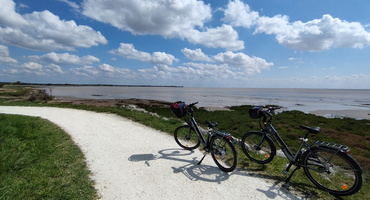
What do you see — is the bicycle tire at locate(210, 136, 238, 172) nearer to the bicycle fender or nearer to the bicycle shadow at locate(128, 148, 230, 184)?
the bicycle fender

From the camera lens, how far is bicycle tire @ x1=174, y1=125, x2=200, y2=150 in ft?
21.8

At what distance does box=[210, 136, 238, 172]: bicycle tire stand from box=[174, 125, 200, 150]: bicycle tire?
128 centimetres

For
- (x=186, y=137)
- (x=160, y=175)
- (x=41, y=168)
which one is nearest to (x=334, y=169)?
(x=160, y=175)

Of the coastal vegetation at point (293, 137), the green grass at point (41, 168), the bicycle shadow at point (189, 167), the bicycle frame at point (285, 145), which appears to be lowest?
the coastal vegetation at point (293, 137)

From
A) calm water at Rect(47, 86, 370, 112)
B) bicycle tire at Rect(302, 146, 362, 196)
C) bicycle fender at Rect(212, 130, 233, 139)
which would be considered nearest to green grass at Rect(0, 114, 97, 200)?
bicycle fender at Rect(212, 130, 233, 139)

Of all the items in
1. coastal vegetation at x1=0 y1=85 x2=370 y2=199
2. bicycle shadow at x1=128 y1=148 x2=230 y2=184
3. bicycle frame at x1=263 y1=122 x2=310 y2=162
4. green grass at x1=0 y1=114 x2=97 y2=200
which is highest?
bicycle frame at x1=263 y1=122 x2=310 y2=162

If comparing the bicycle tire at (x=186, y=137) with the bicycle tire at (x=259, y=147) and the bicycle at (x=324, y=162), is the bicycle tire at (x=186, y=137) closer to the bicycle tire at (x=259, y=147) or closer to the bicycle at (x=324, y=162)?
the bicycle tire at (x=259, y=147)

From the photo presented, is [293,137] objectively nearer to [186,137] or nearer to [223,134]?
[186,137]

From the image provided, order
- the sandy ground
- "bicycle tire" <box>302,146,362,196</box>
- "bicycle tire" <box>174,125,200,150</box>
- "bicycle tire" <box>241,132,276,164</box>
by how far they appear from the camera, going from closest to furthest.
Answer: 1. "bicycle tire" <box>302,146,362,196</box>
2. the sandy ground
3. "bicycle tire" <box>241,132,276,164</box>
4. "bicycle tire" <box>174,125,200,150</box>

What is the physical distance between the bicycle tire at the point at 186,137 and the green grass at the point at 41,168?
122 inches

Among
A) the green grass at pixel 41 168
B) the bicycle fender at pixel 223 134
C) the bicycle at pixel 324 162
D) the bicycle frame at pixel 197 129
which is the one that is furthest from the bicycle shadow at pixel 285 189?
the green grass at pixel 41 168

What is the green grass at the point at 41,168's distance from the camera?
3.68m

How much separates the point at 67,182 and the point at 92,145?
2892 millimetres

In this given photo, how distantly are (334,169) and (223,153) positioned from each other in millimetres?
2449
